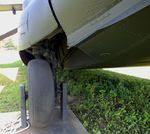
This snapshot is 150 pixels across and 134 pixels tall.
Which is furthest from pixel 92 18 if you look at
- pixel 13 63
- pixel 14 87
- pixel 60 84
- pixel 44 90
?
pixel 13 63


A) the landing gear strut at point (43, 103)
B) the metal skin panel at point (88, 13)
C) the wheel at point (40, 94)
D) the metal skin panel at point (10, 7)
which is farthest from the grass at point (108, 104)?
the metal skin panel at point (10, 7)

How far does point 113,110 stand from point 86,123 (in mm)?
257

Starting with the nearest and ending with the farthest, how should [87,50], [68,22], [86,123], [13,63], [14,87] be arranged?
[68,22] < [87,50] < [86,123] < [14,87] < [13,63]

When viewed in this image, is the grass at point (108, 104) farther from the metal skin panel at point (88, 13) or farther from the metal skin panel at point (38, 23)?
the metal skin panel at point (88, 13)

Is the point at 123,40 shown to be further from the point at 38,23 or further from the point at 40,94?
the point at 40,94

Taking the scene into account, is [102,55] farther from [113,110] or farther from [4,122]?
[4,122]

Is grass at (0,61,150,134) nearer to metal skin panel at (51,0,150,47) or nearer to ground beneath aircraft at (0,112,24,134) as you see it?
ground beneath aircraft at (0,112,24,134)

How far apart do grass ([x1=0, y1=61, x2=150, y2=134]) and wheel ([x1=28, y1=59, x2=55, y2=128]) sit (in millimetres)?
374

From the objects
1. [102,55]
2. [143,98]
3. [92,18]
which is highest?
[92,18]

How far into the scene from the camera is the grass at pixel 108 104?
2.24 meters

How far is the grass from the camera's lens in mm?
2242

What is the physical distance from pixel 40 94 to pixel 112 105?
2.40 feet

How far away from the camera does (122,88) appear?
9.34 feet

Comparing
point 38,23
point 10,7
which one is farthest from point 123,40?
point 10,7
